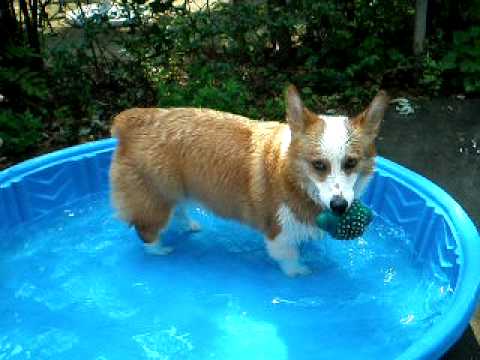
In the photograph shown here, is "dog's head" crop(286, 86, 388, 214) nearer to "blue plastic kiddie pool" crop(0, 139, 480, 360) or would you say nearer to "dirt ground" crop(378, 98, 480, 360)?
"blue plastic kiddie pool" crop(0, 139, 480, 360)

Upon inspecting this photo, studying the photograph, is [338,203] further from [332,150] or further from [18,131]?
[18,131]

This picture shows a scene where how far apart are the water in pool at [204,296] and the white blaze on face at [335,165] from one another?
1083 mm

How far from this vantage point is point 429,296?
158 inches

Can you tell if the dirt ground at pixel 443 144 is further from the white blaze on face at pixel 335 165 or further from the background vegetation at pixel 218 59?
the white blaze on face at pixel 335 165

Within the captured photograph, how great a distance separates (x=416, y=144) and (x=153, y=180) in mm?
2859

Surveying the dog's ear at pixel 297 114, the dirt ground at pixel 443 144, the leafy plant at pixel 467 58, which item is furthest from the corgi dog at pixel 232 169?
the leafy plant at pixel 467 58

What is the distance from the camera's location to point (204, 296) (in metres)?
4.20

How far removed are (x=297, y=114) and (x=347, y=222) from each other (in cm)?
71

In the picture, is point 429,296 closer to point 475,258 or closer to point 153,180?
point 475,258

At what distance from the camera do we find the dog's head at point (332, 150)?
321 centimetres

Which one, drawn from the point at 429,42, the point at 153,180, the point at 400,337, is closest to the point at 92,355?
the point at 153,180

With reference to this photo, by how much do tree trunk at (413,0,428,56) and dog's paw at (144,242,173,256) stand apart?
3.83 m

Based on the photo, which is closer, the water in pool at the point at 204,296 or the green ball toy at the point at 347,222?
the green ball toy at the point at 347,222

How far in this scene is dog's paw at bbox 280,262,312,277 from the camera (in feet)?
13.6
